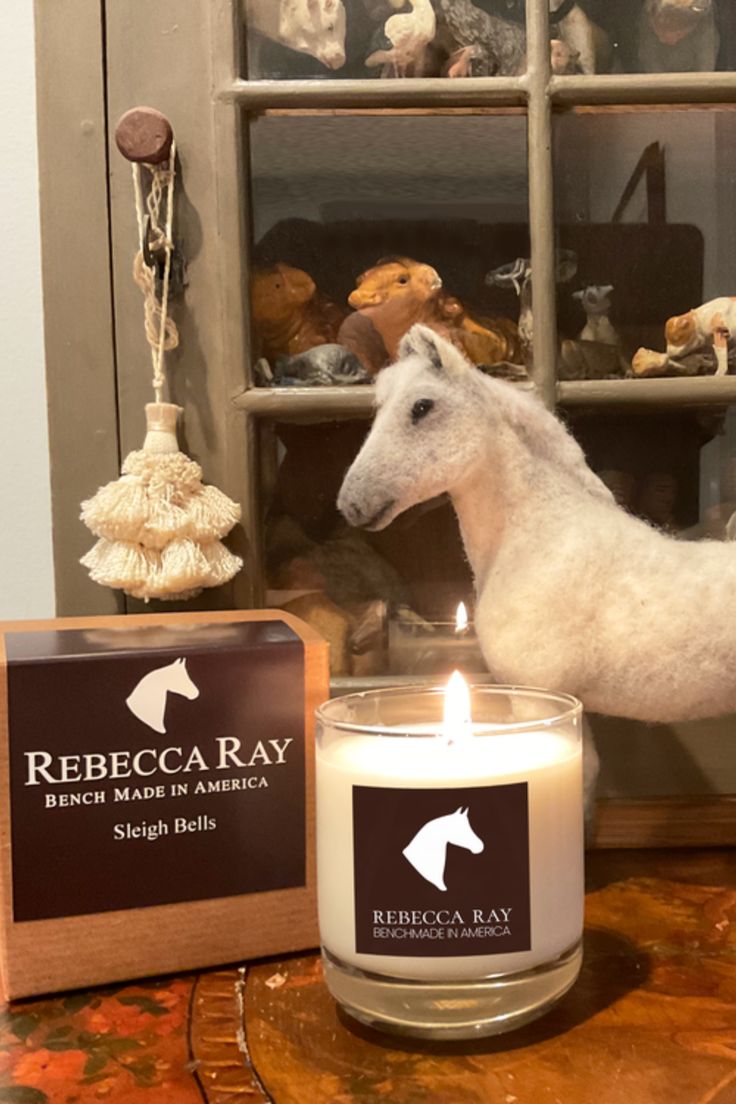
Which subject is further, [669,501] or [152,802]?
Result: [669,501]

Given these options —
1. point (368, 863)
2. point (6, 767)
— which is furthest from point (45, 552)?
point (368, 863)

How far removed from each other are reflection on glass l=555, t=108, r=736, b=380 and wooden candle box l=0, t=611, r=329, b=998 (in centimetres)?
31

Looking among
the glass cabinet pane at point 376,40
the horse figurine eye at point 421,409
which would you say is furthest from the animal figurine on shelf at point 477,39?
the horse figurine eye at point 421,409

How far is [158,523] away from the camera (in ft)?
2.10

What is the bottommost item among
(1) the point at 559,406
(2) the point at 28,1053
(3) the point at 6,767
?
(2) the point at 28,1053

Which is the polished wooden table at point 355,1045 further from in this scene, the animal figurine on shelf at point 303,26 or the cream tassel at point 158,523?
the animal figurine on shelf at point 303,26

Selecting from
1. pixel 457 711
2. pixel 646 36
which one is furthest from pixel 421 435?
pixel 646 36

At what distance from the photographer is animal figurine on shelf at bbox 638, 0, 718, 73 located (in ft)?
2.25

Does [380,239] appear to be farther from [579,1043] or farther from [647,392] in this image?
[579,1043]

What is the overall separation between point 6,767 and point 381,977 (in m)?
0.21

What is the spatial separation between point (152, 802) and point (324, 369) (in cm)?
32

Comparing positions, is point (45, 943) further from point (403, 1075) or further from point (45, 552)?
point (45, 552)

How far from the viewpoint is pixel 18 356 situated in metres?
0.89

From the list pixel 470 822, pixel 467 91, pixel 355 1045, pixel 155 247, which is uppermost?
pixel 467 91
